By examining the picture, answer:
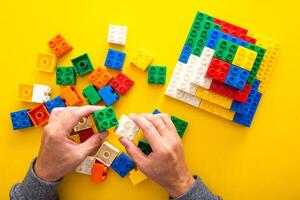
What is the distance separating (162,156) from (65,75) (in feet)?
1.48

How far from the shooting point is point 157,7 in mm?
1181

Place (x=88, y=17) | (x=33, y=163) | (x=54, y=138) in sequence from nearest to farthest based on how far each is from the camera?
(x=54, y=138), (x=33, y=163), (x=88, y=17)

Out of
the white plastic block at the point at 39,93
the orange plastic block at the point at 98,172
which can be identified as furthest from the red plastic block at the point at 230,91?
the white plastic block at the point at 39,93

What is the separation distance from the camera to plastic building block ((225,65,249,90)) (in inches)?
43.1

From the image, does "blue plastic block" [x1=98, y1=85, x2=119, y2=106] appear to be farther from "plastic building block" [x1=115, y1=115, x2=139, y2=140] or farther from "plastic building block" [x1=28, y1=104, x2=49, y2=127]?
"plastic building block" [x1=28, y1=104, x2=49, y2=127]

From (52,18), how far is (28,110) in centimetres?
33

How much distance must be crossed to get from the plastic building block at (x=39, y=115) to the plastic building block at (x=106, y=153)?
0.71 ft

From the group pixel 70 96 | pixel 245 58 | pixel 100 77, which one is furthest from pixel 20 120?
pixel 245 58

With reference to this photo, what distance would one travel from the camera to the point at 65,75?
1.17 m

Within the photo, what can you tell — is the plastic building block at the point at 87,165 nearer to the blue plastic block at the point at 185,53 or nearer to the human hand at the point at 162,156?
the human hand at the point at 162,156

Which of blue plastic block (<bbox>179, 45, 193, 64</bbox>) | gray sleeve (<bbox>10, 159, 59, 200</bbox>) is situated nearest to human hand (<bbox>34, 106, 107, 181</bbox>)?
gray sleeve (<bbox>10, 159, 59, 200</bbox>)

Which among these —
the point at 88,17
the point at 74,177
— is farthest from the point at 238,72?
the point at 74,177

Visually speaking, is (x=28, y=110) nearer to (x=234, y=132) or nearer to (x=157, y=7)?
(x=157, y=7)

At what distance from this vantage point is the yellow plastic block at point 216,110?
1169mm
